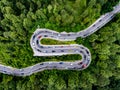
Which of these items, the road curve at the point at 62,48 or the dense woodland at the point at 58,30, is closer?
the dense woodland at the point at 58,30

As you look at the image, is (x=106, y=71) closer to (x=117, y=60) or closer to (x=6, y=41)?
(x=117, y=60)

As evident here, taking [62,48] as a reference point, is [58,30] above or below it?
above

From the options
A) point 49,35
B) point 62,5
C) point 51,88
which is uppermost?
point 62,5

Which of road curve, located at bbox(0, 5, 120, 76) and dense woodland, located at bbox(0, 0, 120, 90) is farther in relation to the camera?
road curve, located at bbox(0, 5, 120, 76)

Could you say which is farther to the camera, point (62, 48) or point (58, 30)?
point (62, 48)

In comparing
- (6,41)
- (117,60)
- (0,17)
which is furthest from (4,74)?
(117,60)
